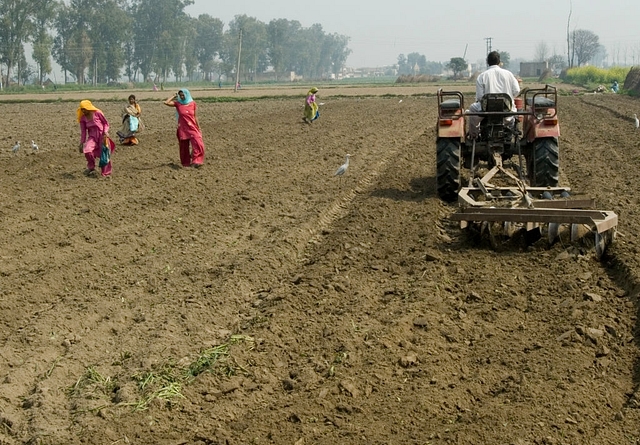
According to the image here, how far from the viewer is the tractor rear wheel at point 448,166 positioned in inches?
394

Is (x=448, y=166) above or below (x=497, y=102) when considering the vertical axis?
below

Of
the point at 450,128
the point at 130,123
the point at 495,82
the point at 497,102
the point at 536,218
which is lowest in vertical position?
the point at 536,218

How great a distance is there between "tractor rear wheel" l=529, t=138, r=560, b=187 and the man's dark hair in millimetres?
1072

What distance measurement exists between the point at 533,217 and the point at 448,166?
102 inches

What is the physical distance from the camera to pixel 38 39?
9381 cm

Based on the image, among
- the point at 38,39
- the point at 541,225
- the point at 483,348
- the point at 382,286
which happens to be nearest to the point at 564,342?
the point at 483,348

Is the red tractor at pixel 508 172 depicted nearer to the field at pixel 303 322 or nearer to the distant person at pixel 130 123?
the field at pixel 303 322

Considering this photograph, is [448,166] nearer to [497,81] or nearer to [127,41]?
[497,81]

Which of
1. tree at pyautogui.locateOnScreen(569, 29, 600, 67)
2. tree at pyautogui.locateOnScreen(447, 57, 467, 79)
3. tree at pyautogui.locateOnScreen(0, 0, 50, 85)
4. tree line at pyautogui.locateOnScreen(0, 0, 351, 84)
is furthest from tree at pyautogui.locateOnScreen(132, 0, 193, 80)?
tree at pyautogui.locateOnScreen(569, 29, 600, 67)

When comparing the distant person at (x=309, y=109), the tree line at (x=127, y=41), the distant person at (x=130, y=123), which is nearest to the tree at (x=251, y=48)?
the tree line at (x=127, y=41)

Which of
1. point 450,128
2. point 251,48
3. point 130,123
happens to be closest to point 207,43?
point 251,48

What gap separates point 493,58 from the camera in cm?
991

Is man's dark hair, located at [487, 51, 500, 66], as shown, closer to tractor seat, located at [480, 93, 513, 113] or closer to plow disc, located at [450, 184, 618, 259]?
tractor seat, located at [480, 93, 513, 113]

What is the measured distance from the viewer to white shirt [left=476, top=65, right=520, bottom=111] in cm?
983
